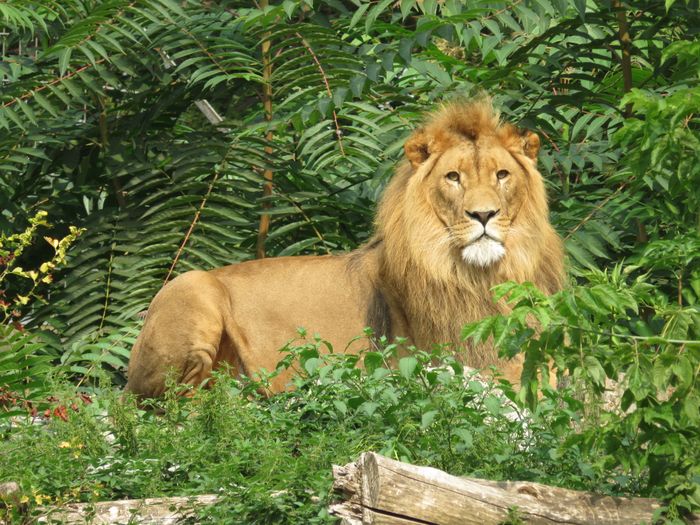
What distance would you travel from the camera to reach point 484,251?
6.79m

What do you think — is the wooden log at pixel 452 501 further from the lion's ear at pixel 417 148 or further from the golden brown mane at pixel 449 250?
the lion's ear at pixel 417 148

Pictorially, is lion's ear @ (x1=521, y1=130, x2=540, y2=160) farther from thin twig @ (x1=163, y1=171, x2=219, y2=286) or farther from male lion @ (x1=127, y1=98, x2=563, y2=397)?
thin twig @ (x1=163, y1=171, x2=219, y2=286)

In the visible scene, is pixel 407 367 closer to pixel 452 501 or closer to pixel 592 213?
pixel 452 501

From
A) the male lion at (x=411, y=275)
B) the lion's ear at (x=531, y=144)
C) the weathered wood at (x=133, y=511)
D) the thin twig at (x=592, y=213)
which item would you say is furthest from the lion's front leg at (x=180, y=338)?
the weathered wood at (x=133, y=511)

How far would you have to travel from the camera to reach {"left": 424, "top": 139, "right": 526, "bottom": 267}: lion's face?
267 inches

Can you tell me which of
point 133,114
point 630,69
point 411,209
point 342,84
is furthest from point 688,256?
point 133,114

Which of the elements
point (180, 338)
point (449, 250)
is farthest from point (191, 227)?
point (449, 250)

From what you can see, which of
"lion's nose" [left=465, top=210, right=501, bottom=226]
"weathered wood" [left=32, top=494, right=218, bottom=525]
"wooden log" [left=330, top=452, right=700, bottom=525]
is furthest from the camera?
"lion's nose" [left=465, top=210, right=501, bottom=226]

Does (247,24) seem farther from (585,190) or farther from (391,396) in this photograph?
(391,396)

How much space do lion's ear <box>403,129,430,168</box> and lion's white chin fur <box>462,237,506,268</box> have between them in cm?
66

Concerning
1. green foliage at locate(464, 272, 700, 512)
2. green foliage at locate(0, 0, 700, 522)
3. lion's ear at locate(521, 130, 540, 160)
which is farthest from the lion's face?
green foliage at locate(464, 272, 700, 512)

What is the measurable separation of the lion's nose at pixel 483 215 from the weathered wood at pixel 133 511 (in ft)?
9.30

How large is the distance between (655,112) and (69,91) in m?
5.06

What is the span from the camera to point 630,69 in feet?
24.8
